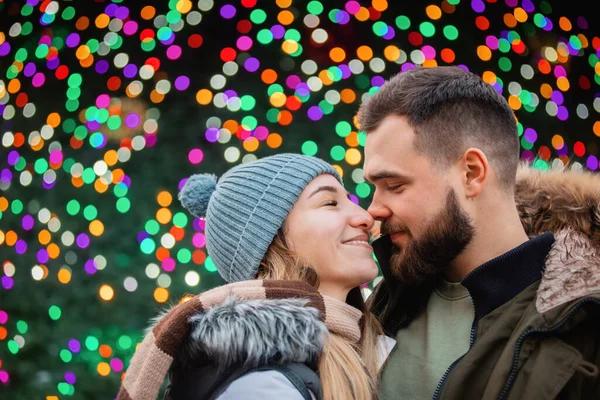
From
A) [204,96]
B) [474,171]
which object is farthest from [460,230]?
[204,96]

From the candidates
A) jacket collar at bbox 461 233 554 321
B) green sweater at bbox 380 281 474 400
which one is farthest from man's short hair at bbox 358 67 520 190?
green sweater at bbox 380 281 474 400

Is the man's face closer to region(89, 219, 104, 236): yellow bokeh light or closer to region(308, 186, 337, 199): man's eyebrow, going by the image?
region(308, 186, 337, 199): man's eyebrow

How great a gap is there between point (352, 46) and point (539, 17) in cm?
78

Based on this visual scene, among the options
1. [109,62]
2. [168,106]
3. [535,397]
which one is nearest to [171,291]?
[168,106]

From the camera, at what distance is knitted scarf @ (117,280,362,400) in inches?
56.8

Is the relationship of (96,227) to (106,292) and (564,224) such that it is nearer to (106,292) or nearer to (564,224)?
(106,292)

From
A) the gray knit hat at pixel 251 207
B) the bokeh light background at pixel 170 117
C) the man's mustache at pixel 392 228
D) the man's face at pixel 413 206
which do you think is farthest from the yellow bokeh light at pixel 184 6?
the man's mustache at pixel 392 228

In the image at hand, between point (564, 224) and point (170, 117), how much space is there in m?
1.54

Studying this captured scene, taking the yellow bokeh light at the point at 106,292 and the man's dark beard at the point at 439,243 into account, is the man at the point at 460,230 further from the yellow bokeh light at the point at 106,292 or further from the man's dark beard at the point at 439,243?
the yellow bokeh light at the point at 106,292

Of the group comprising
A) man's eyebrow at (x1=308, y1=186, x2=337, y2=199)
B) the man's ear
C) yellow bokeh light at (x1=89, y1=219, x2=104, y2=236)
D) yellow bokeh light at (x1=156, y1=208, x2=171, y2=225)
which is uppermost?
the man's ear

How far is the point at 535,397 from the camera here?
1.27 metres

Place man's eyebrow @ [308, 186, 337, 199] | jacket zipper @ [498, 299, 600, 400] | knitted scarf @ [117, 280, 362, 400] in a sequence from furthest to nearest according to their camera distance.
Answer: man's eyebrow @ [308, 186, 337, 199] → knitted scarf @ [117, 280, 362, 400] → jacket zipper @ [498, 299, 600, 400]

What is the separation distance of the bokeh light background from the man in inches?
24.1

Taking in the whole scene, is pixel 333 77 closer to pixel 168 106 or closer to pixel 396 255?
pixel 168 106
